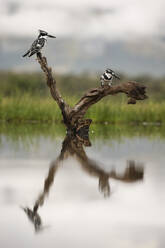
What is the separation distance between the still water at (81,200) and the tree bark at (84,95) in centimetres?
261

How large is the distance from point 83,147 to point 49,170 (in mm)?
2436

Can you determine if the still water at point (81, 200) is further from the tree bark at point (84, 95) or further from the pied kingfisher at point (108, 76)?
the pied kingfisher at point (108, 76)

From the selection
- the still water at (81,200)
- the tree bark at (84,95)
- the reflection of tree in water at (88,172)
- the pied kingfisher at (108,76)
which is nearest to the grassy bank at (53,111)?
the tree bark at (84,95)

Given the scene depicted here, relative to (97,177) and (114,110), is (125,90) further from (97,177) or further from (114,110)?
(114,110)

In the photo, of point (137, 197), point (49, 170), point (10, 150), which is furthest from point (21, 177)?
point (10, 150)

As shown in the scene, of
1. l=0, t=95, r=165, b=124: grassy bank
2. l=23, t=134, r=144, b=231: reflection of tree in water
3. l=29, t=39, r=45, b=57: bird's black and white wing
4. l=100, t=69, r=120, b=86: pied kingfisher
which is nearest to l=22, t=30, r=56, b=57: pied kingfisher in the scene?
l=29, t=39, r=45, b=57: bird's black and white wing

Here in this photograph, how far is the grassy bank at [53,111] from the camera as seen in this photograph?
555 inches

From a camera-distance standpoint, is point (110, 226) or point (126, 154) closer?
point (110, 226)

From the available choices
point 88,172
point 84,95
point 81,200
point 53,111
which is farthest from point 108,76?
point 81,200

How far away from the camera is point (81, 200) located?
324 centimetres

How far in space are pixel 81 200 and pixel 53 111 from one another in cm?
1087

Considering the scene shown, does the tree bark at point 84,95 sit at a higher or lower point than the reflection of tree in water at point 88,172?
lower

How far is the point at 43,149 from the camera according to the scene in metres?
6.68

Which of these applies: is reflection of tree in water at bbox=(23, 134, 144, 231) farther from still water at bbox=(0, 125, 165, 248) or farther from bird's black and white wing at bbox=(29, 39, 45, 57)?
bird's black and white wing at bbox=(29, 39, 45, 57)
